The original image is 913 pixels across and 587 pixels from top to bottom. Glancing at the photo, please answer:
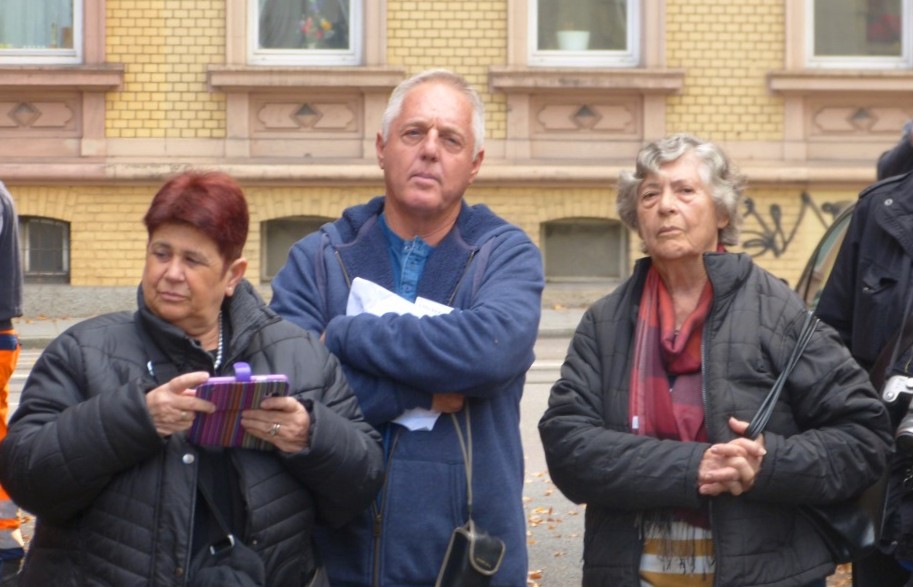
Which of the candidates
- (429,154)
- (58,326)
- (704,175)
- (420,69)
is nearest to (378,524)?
(429,154)

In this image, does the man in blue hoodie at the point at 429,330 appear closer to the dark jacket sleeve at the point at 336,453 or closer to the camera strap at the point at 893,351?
the dark jacket sleeve at the point at 336,453

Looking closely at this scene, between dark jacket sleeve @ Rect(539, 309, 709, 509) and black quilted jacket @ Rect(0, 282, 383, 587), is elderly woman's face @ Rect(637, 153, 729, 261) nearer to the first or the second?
dark jacket sleeve @ Rect(539, 309, 709, 509)

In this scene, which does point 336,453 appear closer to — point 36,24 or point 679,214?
point 679,214

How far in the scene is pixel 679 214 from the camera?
387 cm

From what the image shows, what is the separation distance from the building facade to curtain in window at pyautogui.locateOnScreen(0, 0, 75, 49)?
0.03m

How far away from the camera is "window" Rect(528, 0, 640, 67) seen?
18969 millimetres

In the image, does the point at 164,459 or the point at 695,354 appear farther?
the point at 695,354

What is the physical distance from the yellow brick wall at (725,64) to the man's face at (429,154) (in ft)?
49.8

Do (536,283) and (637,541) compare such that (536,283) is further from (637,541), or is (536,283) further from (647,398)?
(637,541)

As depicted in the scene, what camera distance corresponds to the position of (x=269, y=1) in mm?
18750

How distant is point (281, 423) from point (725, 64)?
1621 centimetres

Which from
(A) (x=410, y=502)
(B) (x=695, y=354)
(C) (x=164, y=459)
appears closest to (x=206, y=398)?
(C) (x=164, y=459)

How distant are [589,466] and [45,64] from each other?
51.6 feet

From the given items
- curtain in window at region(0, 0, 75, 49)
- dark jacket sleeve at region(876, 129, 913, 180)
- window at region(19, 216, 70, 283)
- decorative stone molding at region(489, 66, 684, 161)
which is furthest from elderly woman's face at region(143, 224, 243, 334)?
curtain in window at region(0, 0, 75, 49)
